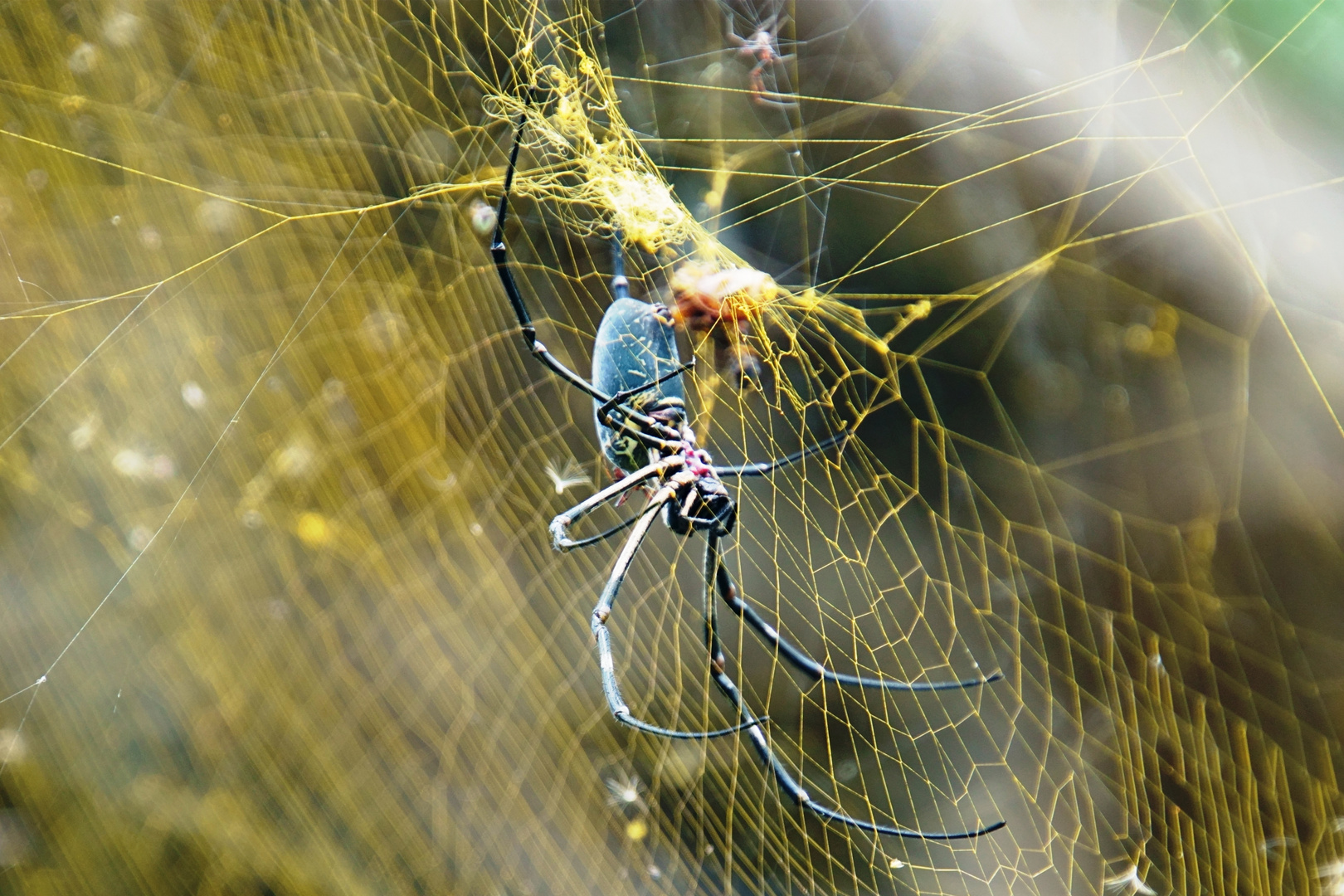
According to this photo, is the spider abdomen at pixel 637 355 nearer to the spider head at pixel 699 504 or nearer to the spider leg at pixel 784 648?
the spider head at pixel 699 504

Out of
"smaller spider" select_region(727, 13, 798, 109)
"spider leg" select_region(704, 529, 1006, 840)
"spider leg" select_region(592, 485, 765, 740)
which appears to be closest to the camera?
"spider leg" select_region(592, 485, 765, 740)

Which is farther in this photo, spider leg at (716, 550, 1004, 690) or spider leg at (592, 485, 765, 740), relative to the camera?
spider leg at (716, 550, 1004, 690)

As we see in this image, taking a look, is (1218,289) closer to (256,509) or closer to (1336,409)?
(1336,409)

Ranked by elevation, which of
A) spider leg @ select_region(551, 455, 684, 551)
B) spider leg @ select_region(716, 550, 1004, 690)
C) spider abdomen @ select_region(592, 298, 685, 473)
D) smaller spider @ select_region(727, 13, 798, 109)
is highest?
smaller spider @ select_region(727, 13, 798, 109)

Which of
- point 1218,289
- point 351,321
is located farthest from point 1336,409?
point 351,321

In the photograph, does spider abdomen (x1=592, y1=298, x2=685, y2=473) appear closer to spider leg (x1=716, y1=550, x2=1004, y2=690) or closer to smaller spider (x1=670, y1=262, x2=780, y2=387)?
smaller spider (x1=670, y1=262, x2=780, y2=387)

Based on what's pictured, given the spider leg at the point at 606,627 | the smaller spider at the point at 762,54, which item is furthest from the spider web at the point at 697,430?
the spider leg at the point at 606,627

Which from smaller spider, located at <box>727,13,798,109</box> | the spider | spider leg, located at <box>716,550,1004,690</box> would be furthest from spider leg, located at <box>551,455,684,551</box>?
smaller spider, located at <box>727,13,798,109</box>
